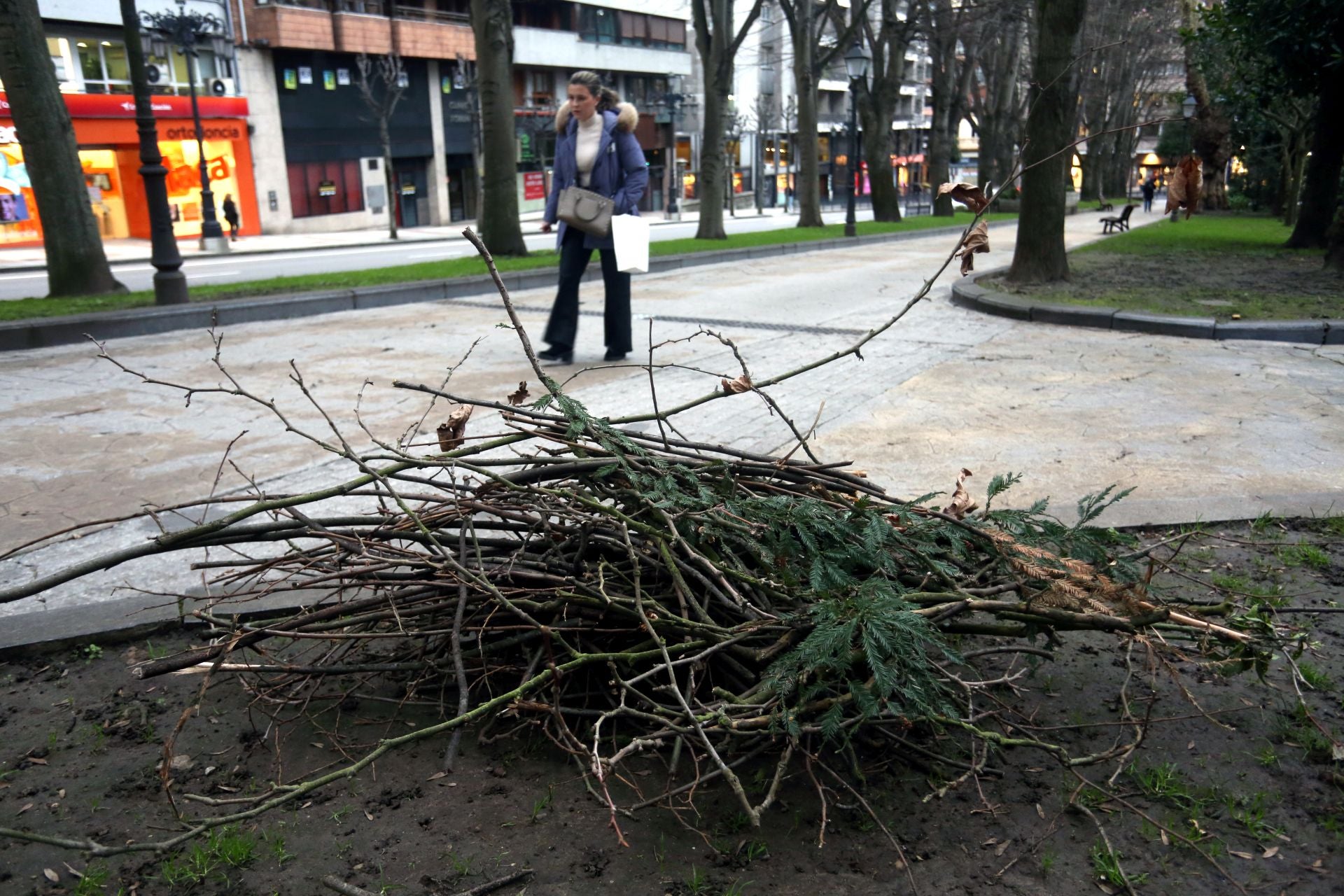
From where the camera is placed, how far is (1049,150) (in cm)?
1241

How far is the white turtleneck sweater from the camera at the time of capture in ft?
26.6

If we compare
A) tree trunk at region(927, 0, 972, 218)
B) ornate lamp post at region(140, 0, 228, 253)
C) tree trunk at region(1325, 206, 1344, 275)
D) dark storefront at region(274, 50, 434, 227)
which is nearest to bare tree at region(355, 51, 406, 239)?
dark storefront at region(274, 50, 434, 227)

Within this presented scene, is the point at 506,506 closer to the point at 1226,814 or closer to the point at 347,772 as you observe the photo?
the point at 347,772

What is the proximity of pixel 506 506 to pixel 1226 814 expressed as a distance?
188cm

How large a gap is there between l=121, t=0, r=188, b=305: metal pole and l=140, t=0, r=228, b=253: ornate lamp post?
19.8m

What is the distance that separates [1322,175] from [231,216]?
31.8 meters

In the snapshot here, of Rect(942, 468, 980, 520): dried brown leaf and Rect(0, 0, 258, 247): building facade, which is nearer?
Rect(942, 468, 980, 520): dried brown leaf

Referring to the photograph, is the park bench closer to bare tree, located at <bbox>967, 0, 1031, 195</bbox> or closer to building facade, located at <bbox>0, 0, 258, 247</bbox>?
bare tree, located at <bbox>967, 0, 1031, 195</bbox>

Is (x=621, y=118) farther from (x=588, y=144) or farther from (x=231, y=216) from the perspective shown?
(x=231, y=216)

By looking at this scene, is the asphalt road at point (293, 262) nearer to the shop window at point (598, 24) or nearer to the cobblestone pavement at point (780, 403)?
the cobblestone pavement at point (780, 403)

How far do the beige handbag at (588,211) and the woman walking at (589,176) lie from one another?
88 mm

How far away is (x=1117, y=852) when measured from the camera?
2.29 metres

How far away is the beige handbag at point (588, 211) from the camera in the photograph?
26.1 feet

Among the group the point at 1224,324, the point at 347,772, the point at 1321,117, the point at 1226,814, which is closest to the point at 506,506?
the point at 347,772
